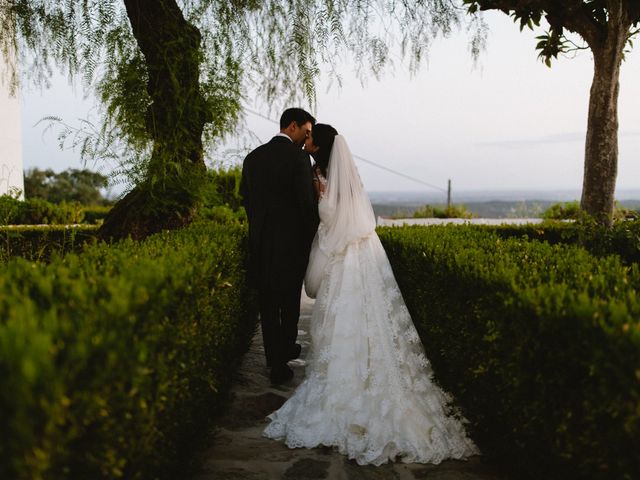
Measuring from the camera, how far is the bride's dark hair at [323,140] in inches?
178

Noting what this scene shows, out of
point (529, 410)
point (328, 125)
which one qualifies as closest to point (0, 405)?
point (529, 410)

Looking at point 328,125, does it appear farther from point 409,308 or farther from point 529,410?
point 529,410

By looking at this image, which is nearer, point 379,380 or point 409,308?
point 379,380

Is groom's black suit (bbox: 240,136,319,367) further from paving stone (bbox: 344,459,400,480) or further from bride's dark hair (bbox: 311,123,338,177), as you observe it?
paving stone (bbox: 344,459,400,480)

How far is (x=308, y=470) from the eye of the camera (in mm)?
3104

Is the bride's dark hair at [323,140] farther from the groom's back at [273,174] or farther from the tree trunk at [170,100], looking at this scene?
the tree trunk at [170,100]

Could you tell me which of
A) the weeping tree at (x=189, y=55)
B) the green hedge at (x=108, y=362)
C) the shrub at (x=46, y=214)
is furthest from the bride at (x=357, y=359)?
the shrub at (x=46, y=214)

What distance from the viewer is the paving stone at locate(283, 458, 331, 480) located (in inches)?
119

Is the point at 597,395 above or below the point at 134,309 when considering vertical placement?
below

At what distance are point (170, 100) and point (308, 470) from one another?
3.88 metres

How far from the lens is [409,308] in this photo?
4.31 m

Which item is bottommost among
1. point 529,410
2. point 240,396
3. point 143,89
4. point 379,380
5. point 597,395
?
point 240,396

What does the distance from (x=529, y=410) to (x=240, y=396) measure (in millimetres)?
2441

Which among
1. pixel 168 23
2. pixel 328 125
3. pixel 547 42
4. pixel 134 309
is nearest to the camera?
pixel 134 309
